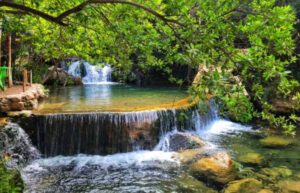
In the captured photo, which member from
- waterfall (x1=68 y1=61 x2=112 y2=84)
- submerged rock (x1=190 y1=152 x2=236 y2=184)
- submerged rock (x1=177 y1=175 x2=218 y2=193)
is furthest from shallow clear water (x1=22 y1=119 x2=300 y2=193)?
waterfall (x1=68 y1=61 x2=112 y2=84)

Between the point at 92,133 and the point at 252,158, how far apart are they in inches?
180

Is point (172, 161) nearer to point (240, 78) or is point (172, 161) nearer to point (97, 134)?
point (97, 134)

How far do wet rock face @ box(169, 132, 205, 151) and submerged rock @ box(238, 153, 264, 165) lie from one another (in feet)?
3.82

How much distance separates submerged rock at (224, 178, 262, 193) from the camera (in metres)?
7.34

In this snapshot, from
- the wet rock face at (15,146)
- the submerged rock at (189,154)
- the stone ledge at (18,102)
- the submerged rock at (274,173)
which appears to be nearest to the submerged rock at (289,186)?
the submerged rock at (274,173)

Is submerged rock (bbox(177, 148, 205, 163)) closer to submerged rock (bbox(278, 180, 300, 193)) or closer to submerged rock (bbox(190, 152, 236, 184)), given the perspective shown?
submerged rock (bbox(190, 152, 236, 184))

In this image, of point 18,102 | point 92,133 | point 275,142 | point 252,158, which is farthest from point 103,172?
point 275,142

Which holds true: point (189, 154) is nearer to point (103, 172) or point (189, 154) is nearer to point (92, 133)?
point (103, 172)

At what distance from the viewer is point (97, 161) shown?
9898 millimetres

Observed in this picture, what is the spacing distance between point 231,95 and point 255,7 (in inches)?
37.4

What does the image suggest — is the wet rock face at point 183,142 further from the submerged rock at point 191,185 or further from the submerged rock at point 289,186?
the submerged rock at point 289,186

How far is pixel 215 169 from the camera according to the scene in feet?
27.7

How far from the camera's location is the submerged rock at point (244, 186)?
7338 millimetres

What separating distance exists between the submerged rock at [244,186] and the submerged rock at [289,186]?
528 millimetres
